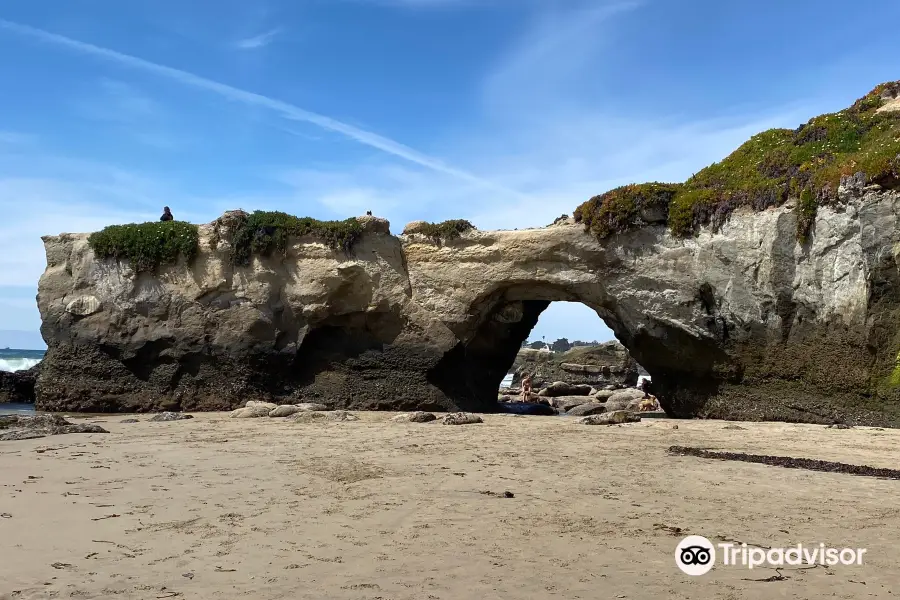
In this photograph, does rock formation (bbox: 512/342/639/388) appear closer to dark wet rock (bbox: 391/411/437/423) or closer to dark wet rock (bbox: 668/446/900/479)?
dark wet rock (bbox: 391/411/437/423)

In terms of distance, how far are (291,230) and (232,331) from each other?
277 cm

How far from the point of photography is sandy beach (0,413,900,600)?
3801 millimetres

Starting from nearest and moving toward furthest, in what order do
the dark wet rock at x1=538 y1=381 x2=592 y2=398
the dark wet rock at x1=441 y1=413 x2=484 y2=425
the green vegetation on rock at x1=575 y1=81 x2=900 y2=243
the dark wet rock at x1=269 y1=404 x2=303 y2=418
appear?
the dark wet rock at x1=441 y1=413 x2=484 y2=425 < the green vegetation on rock at x1=575 y1=81 x2=900 y2=243 < the dark wet rock at x1=269 y1=404 x2=303 y2=418 < the dark wet rock at x1=538 y1=381 x2=592 y2=398

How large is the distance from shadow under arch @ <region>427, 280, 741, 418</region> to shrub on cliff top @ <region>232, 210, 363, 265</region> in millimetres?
3298

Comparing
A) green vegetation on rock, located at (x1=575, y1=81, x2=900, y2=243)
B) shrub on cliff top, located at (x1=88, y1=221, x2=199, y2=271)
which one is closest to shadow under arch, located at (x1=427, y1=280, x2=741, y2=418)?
green vegetation on rock, located at (x1=575, y1=81, x2=900, y2=243)

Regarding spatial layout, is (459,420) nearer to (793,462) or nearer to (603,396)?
(793,462)

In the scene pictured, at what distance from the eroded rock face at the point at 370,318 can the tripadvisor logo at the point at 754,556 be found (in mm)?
10569

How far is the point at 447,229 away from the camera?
1695 cm

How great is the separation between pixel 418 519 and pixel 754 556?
2.23 meters

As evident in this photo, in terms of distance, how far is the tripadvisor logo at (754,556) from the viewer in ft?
13.5

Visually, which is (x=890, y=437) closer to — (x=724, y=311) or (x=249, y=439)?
(x=724, y=311)

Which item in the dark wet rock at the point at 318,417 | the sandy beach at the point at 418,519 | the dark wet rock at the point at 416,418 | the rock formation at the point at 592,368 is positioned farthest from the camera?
the rock formation at the point at 592,368

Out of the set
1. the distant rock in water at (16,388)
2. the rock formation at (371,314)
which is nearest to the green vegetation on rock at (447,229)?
the rock formation at (371,314)

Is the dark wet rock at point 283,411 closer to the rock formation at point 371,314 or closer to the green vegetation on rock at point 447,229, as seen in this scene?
the rock formation at point 371,314
